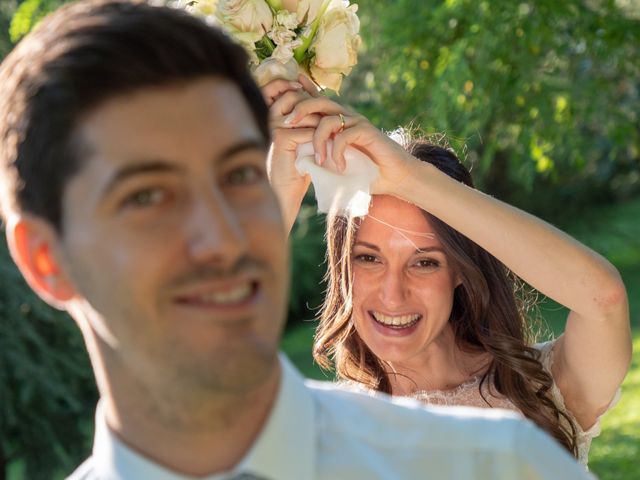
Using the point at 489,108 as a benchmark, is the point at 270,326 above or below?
above

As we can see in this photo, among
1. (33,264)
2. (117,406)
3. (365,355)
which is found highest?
(33,264)

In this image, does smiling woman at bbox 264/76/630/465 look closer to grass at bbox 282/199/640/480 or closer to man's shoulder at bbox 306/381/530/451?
man's shoulder at bbox 306/381/530/451

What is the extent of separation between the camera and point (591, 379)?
352 centimetres

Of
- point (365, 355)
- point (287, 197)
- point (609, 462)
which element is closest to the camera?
point (287, 197)

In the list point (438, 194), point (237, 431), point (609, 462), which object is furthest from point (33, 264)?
point (609, 462)

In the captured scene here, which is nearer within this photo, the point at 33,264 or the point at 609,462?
the point at 33,264

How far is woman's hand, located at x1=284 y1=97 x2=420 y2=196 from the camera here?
317 centimetres

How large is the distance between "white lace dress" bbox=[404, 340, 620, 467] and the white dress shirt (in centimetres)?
189

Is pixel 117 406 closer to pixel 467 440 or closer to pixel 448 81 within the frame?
pixel 467 440

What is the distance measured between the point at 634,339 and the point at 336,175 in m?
11.0

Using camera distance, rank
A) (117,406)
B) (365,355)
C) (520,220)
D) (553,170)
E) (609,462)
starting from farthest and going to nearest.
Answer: (609,462) → (553,170) → (365,355) → (520,220) → (117,406)

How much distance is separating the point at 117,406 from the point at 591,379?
6.53 feet

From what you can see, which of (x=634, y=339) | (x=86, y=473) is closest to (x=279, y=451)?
(x=86, y=473)

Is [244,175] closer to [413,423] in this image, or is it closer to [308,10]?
[413,423]
